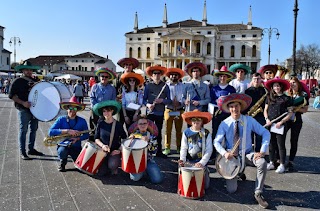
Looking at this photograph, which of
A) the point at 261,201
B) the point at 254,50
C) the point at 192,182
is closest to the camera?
the point at 261,201

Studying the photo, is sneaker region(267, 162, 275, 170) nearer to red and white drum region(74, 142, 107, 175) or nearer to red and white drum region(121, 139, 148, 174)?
red and white drum region(121, 139, 148, 174)

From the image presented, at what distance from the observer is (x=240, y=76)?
19.4 feet

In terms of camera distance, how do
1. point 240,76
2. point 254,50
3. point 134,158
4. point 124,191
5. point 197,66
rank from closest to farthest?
point 124,191, point 134,158, point 197,66, point 240,76, point 254,50

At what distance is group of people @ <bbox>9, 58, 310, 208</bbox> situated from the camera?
430 cm

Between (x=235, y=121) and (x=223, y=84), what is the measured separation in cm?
154

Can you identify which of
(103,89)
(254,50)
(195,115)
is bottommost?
(195,115)

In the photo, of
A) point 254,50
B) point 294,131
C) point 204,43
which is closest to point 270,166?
point 294,131

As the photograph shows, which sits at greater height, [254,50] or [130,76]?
[254,50]

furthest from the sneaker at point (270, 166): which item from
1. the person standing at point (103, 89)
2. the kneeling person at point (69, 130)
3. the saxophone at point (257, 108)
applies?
the kneeling person at point (69, 130)

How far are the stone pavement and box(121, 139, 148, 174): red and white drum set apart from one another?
0.29 m

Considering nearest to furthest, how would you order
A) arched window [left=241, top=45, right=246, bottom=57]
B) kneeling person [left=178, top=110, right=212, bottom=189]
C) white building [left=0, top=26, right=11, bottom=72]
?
1. kneeling person [left=178, top=110, right=212, bottom=189]
2. arched window [left=241, top=45, right=246, bottom=57]
3. white building [left=0, top=26, right=11, bottom=72]

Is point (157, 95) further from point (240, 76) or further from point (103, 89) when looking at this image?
point (240, 76)

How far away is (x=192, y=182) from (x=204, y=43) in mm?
71039

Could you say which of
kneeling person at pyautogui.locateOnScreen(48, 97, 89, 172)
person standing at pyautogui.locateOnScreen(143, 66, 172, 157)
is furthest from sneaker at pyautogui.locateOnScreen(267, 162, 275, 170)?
kneeling person at pyautogui.locateOnScreen(48, 97, 89, 172)
